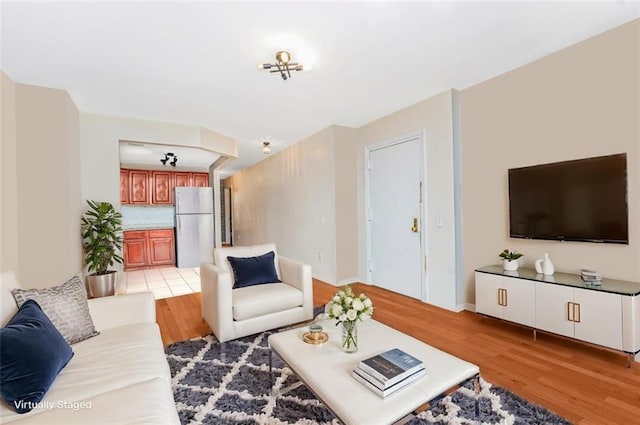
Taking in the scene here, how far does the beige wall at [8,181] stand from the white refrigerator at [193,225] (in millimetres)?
3515

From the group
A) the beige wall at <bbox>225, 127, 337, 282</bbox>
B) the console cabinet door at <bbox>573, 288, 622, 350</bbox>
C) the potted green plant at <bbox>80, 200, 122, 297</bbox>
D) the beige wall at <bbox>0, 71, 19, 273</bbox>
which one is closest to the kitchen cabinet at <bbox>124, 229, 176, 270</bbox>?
the beige wall at <bbox>225, 127, 337, 282</bbox>

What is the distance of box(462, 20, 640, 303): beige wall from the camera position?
7.27 ft

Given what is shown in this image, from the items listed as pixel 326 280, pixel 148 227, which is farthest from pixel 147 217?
pixel 326 280

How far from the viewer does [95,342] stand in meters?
1.68

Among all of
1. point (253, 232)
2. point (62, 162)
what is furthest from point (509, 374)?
point (253, 232)

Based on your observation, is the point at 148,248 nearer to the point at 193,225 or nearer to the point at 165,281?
the point at 193,225

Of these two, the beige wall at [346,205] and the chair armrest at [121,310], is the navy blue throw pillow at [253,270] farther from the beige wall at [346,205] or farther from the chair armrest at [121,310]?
the beige wall at [346,205]

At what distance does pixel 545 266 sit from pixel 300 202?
3691mm

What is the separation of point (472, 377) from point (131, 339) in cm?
186

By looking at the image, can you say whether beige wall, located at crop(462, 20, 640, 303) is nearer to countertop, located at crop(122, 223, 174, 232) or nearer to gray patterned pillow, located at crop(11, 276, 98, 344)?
gray patterned pillow, located at crop(11, 276, 98, 344)

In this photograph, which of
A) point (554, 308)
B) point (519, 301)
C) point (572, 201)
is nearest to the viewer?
point (554, 308)

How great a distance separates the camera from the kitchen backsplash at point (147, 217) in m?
6.29

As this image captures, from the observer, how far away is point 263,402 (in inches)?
69.1

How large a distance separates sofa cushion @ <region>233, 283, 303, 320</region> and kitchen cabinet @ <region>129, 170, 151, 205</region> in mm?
4911
